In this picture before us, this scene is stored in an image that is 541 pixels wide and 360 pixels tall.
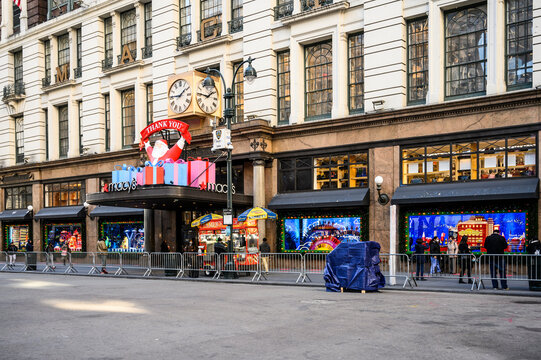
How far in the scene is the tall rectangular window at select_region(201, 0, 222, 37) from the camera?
97.6 ft

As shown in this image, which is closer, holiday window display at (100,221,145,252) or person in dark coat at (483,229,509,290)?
person in dark coat at (483,229,509,290)

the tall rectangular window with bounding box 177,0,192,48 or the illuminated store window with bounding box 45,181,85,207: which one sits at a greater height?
the tall rectangular window with bounding box 177,0,192,48

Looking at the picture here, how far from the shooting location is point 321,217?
25281mm

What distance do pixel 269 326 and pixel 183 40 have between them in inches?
938

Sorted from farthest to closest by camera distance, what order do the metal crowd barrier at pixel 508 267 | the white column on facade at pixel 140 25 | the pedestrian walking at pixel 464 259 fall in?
1. the white column on facade at pixel 140 25
2. the pedestrian walking at pixel 464 259
3. the metal crowd barrier at pixel 508 267

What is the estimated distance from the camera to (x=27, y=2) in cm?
4106

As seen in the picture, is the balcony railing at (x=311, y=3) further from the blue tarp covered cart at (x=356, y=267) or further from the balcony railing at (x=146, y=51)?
the blue tarp covered cart at (x=356, y=267)

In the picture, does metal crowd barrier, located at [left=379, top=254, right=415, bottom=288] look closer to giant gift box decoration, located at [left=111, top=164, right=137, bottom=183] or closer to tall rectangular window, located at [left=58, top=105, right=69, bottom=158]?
giant gift box decoration, located at [left=111, top=164, right=137, bottom=183]

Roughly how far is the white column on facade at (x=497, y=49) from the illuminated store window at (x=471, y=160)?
1.98 m

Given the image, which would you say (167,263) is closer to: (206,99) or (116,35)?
(206,99)

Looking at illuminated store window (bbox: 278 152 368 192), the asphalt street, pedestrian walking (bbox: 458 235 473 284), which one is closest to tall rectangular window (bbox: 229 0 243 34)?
illuminated store window (bbox: 278 152 368 192)

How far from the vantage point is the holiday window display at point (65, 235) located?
120ft

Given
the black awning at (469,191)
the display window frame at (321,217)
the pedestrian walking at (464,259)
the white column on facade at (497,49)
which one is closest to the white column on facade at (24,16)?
the display window frame at (321,217)

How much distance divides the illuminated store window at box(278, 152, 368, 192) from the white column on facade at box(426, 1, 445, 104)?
12.9 ft
